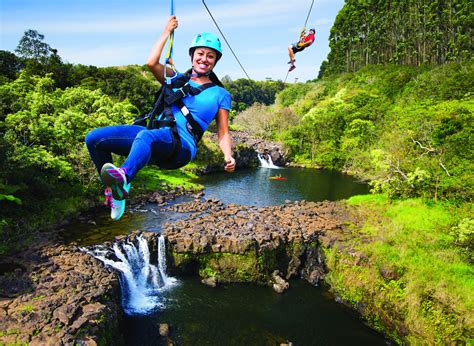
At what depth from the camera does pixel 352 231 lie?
19.6 metres

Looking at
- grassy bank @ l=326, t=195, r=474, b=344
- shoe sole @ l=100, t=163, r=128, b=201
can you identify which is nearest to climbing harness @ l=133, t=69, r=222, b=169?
shoe sole @ l=100, t=163, r=128, b=201

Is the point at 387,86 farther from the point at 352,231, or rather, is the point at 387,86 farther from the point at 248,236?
the point at 248,236

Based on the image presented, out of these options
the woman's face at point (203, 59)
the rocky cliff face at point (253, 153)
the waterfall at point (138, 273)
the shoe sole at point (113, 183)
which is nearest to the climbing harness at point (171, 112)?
the woman's face at point (203, 59)

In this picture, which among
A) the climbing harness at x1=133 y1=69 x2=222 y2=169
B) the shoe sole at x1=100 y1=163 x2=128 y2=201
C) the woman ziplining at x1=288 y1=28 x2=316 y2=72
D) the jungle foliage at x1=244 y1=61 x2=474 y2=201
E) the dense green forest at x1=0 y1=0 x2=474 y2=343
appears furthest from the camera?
the jungle foliage at x1=244 y1=61 x2=474 y2=201

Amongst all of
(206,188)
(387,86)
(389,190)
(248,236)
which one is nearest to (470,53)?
(387,86)

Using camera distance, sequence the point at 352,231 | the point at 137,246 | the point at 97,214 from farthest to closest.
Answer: the point at 97,214 → the point at 352,231 → the point at 137,246

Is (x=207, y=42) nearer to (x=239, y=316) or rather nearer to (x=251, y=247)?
(x=239, y=316)

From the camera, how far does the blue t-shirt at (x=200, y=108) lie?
449 centimetres

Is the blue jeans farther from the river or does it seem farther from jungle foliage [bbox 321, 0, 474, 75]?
jungle foliage [bbox 321, 0, 474, 75]

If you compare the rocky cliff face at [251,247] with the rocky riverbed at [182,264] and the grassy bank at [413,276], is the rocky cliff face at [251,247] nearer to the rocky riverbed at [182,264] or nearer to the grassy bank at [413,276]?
the rocky riverbed at [182,264]

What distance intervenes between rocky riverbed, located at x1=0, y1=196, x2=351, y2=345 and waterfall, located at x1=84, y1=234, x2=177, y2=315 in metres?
0.67

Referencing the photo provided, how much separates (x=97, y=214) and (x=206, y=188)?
12.7 meters

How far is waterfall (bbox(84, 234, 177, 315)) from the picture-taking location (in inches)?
594

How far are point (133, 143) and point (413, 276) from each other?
13.9 meters
